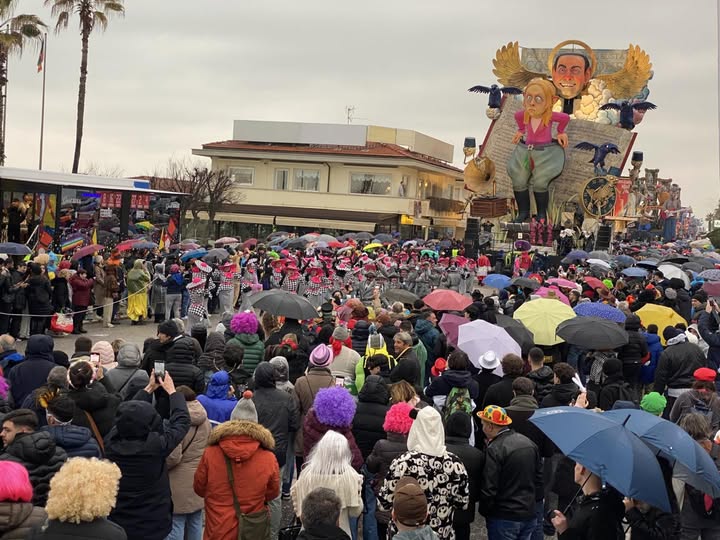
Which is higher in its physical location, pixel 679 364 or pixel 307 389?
pixel 679 364

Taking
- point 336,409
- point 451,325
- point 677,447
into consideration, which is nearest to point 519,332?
point 451,325

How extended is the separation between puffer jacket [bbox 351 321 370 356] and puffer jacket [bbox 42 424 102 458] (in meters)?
4.47

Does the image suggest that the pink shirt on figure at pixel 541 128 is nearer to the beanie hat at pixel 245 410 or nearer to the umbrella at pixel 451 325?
the umbrella at pixel 451 325

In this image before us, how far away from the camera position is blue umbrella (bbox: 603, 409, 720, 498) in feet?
18.0

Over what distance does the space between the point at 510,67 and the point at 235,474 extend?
53537 millimetres

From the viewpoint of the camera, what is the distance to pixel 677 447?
5.48m

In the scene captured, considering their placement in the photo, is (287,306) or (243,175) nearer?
(287,306)

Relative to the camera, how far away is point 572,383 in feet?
25.3

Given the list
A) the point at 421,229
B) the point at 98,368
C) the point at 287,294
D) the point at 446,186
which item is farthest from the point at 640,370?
the point at 446,186

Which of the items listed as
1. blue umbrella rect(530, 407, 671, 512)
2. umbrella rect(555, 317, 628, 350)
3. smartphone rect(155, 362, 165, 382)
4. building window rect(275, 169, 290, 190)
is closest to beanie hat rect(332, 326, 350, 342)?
umbrella rect(555, 317, 628, 350)

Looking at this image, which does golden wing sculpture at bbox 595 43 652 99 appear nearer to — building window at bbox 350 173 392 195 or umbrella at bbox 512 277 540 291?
building window at bbox 350 173 392 195

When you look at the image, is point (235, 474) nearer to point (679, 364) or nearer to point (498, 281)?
point (679, 364)

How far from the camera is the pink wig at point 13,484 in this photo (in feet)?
13.6

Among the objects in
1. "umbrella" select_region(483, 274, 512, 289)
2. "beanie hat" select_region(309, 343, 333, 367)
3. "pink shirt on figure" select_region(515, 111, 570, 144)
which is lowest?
"beanie hat" select_region(309, 343, 333, 367)
